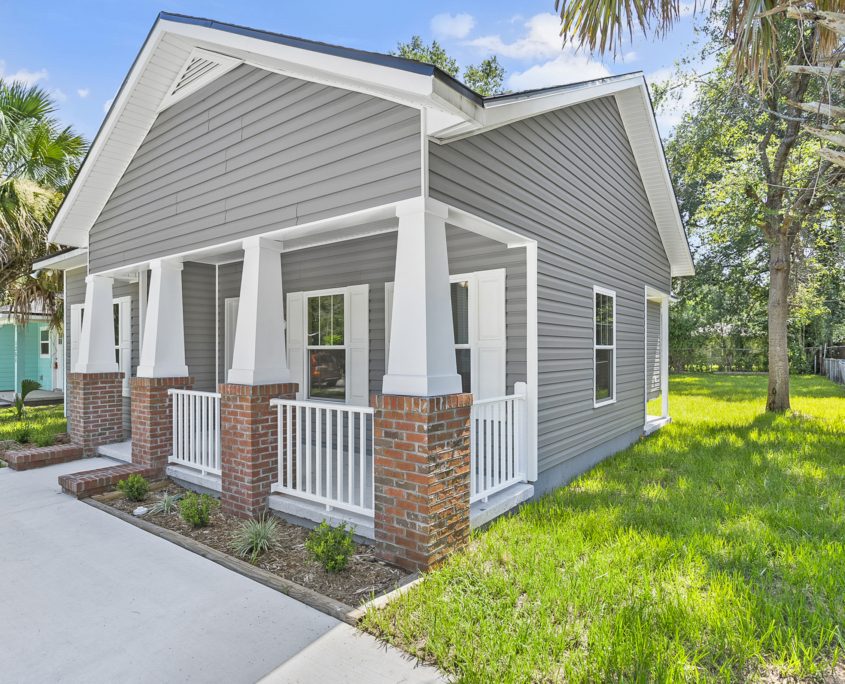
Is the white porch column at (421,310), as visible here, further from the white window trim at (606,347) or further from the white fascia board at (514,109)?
the white window trim at (606,347)

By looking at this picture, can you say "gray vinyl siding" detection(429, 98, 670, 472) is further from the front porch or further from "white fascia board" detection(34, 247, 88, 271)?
"white fascia board" detection(34, 247, 88, 271)

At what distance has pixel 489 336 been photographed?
19.3 ft

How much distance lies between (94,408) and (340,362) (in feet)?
12.9

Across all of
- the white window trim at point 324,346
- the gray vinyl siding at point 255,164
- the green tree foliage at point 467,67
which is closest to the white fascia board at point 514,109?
the gray vinyl siding at point 255,164

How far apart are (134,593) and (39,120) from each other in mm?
11466

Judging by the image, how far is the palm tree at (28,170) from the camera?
32.4ft

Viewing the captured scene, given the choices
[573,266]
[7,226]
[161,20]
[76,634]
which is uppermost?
[161,20]

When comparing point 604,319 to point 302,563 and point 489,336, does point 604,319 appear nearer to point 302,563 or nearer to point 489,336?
point 489,336

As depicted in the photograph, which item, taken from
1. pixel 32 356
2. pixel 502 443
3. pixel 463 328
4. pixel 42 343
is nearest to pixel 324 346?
pixel 463 328

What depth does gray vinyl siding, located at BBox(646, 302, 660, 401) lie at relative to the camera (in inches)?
542

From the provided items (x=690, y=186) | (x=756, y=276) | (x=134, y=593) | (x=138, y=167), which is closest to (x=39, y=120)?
(x=138, y=167)

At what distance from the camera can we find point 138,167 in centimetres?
682

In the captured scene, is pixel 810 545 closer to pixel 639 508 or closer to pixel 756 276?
pixel 639 508

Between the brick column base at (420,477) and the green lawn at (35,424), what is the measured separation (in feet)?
24.9
